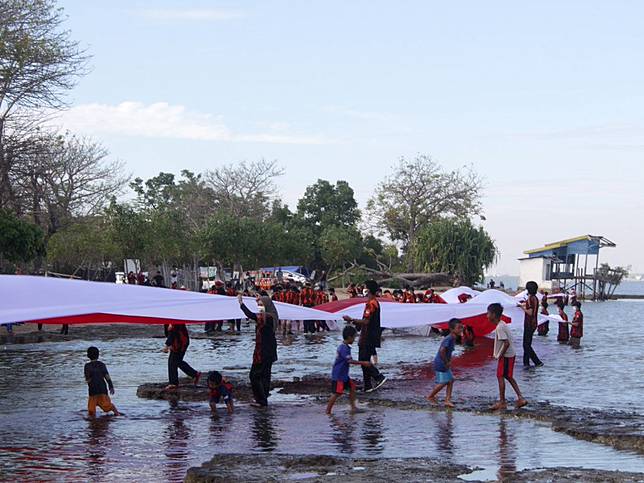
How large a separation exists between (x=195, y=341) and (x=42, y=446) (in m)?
17.4

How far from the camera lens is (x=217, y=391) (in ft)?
44.3

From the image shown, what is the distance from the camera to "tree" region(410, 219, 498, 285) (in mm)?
68750

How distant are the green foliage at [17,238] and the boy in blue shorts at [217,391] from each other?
2145cm

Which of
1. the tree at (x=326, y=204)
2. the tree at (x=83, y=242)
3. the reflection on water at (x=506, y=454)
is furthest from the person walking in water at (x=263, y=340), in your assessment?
the tree at (x=326, y=204)

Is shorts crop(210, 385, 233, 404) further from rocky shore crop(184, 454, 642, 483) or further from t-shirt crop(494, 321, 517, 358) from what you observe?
t-shirt crop(494, 321, 517, 358)

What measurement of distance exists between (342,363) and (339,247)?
184ft

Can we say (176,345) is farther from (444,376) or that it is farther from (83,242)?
(83,242)

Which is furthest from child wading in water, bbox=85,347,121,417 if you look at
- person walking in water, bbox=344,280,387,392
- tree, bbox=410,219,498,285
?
tree, bbox=410,219,498,285

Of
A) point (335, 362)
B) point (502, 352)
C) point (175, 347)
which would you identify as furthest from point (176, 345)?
point (502, 352)

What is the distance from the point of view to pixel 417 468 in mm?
9539

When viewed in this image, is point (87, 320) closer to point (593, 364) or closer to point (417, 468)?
point (417, 468)

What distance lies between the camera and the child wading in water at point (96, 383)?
13148mm

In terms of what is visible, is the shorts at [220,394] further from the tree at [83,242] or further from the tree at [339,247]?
the tree at [339,247]

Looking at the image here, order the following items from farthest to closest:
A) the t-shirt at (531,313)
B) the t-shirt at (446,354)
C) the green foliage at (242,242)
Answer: the green foliage at (242,242) < the t-shirt at (531,313) < the t-shirt at (446,354)
